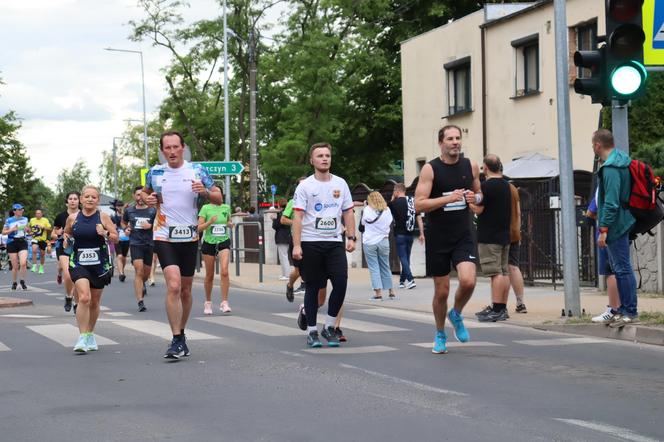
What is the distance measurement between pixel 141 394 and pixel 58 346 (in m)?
3.78

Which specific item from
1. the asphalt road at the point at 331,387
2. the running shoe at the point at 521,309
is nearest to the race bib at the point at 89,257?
the asphalt road at the point at 331,387

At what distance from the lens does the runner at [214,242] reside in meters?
15.7

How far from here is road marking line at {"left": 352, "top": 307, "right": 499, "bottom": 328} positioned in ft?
44.0

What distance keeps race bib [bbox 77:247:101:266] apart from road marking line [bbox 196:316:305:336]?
2174mm

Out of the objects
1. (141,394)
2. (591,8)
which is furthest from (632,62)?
(591,8)

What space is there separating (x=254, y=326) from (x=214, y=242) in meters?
2.80

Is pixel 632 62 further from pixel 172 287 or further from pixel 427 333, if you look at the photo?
pixel 172 287

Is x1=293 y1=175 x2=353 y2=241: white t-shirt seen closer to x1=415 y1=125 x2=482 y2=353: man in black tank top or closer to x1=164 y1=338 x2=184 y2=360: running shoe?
x1=415 y1=125 x2=482 y2=353: man in black tank top

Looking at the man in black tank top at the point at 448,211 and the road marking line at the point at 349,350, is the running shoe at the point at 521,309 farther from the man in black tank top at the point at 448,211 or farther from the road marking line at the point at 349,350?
the man in black tank top at the point at 448,211

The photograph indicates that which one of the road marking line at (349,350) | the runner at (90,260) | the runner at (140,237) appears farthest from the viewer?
the runner at (140,237)

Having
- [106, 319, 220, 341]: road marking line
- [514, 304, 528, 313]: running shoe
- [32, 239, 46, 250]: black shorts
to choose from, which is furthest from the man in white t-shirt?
[32, 239, 46, 250]: black shorts

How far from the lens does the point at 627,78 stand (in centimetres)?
1135

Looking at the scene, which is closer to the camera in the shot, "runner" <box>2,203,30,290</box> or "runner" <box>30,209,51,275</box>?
"runner" <box>2,203,30,290</box>

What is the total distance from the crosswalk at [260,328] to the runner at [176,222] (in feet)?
4.19
